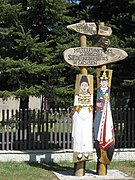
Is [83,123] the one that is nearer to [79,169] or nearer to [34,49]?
[79,169]

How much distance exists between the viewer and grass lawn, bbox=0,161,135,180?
8914 mm

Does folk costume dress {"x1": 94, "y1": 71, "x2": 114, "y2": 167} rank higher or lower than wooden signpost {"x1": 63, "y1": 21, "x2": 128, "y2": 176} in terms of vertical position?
lower

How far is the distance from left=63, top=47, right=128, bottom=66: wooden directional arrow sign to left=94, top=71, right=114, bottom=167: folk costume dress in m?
0.71

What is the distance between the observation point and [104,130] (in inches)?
356

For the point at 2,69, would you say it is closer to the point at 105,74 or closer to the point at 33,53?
the point at 33,53

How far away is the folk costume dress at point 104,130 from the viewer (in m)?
9.05

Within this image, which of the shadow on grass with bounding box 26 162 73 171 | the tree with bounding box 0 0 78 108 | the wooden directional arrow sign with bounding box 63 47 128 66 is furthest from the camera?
the tree with bounding box 0 0 78 108

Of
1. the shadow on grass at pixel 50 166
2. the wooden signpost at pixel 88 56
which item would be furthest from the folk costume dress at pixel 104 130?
the shadow on grass at pixel 50 166

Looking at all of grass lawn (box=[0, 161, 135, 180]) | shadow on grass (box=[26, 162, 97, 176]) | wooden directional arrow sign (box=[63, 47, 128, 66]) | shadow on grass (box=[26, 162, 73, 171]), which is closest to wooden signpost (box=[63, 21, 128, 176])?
wooden directional arrow sign (box=[63, 47, 128, 66])

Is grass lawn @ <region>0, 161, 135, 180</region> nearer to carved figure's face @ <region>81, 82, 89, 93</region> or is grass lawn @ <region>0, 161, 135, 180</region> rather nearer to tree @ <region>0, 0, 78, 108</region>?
tree @ <region>0, 0, 78, 108</region>

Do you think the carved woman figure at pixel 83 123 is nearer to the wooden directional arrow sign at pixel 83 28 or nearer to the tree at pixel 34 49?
the wooden directional arrow sign at pixel 83 28

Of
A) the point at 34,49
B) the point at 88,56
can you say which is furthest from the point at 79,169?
the point at 34,49

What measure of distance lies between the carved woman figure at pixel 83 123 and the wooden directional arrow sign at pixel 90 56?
1.27 feet

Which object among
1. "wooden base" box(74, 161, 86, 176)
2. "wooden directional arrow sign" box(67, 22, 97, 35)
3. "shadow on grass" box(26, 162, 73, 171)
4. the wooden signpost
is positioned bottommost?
"shadow on grass" box(26, 162, 73, 171)
